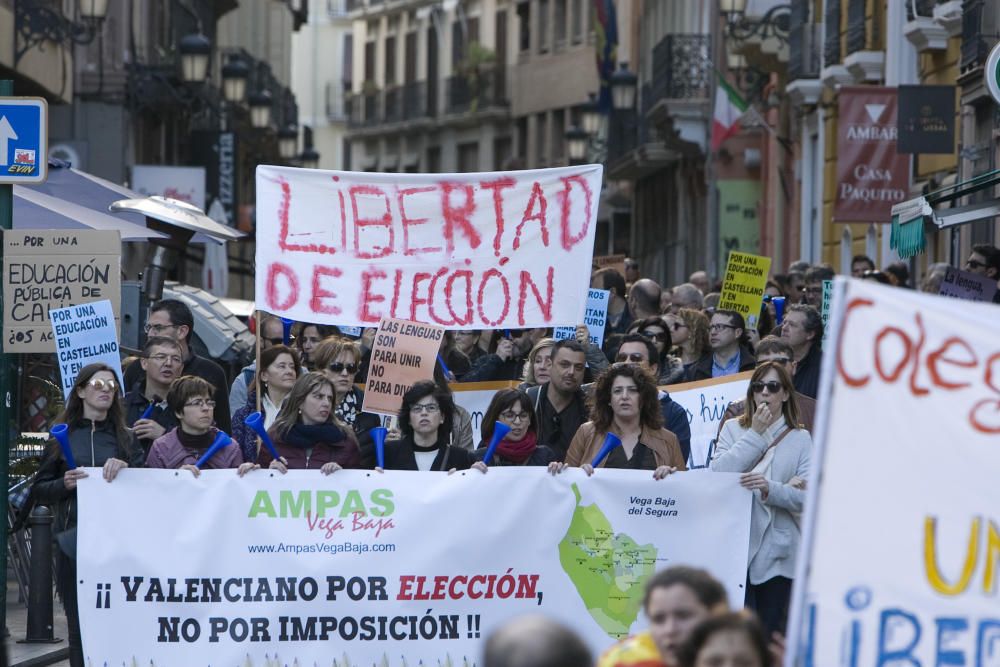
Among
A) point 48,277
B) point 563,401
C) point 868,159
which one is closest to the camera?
point 563,401

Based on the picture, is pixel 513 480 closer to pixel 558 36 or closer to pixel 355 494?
pixel 355 494

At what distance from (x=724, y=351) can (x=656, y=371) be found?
106 centimetres

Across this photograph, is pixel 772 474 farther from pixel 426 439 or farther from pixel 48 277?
pixel 48 277

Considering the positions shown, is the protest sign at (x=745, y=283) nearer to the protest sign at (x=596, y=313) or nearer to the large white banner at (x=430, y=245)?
the protest sign at (x=596, y=313)

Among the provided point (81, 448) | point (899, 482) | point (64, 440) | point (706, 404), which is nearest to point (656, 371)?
point (706, 404)

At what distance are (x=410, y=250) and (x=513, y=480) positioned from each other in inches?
86.1

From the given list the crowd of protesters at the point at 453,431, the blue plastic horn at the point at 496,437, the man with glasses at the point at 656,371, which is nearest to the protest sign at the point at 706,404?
the man with glasses at the point at 656,371

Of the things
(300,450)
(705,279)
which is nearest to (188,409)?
(300,450)

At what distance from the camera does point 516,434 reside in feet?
33.5

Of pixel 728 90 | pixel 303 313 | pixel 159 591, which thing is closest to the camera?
pixel 159 591

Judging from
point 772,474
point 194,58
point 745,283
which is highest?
point 194,58

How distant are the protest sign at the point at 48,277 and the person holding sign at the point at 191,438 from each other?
2.00 m

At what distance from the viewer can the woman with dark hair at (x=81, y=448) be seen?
947 cm

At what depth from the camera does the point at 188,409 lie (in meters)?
9.60
